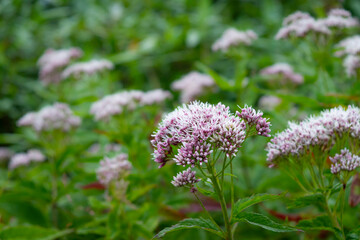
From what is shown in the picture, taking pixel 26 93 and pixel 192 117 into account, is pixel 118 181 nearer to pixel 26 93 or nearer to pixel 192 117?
pixel 192 117

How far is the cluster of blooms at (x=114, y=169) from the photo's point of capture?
1.39 metres

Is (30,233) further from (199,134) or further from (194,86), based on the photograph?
(194,86)

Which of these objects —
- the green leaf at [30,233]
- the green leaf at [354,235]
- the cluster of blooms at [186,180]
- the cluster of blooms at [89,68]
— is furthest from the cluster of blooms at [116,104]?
the green leaf at [354,235]

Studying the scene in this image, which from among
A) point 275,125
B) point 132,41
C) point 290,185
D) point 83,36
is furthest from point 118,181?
point 83,36

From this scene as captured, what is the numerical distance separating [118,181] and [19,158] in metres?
1.10

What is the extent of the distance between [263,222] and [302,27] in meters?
1.14

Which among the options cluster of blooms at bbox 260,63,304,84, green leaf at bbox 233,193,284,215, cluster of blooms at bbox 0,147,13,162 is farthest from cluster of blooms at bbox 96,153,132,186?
cluster of blooms at bbox 0,147,13,162

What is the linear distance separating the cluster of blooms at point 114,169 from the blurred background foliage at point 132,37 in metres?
1.61

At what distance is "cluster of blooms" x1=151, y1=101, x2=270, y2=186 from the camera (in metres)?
0.88

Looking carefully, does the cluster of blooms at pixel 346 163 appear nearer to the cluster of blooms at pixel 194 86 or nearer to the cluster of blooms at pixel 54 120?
the cluster of blooms at pixel 194 86

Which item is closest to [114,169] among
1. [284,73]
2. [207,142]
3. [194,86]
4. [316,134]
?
[207,142]

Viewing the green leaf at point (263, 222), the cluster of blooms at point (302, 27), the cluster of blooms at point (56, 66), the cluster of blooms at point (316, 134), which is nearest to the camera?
the green leaf at point (263, 222)

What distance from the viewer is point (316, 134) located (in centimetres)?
95

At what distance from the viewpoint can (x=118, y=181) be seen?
4.65 feet
